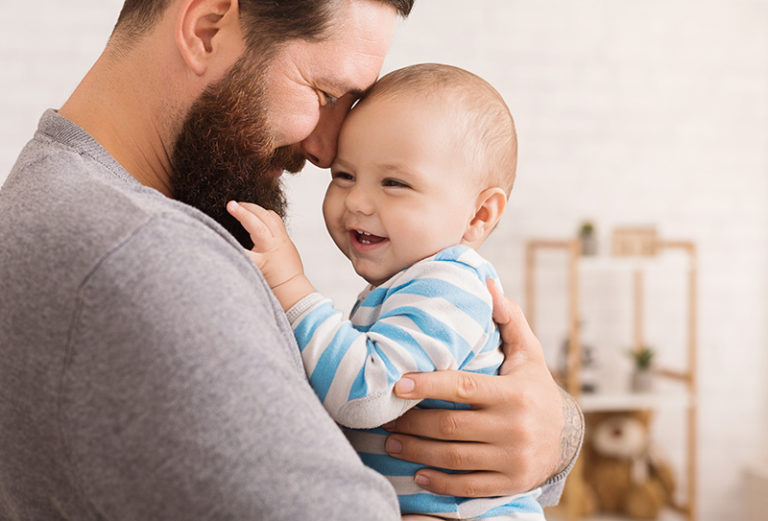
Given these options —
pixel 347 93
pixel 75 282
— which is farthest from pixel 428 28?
pixel 75 282

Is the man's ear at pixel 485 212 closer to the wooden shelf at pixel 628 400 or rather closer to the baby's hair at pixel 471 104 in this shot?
the baby's hair at pixel 471 104

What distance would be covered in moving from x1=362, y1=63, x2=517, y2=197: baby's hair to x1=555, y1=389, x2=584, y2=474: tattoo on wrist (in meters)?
0.42

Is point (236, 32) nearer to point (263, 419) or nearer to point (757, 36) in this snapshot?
point (263, 419)

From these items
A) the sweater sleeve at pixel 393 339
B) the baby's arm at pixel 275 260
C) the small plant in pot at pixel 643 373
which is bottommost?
the small plant in pot at pixel 643 373

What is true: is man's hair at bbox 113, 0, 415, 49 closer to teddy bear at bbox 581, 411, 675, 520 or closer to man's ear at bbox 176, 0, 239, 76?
man's ear at bbox 176, 0, 239, 76

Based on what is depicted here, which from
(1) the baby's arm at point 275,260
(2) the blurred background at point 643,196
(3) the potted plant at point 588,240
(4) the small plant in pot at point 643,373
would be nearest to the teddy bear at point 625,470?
(2) the blurred background at point 643,196

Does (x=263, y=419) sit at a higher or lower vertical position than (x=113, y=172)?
lower

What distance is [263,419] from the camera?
0.67 metres

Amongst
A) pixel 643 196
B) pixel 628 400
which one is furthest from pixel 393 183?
pixel 643 196

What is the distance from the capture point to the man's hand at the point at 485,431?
1.07 metres

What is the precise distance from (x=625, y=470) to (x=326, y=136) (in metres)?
3.04

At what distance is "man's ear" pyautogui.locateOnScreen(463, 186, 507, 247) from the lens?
1.30m

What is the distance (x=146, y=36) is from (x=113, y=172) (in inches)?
10.8

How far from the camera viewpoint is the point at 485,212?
131 cm
